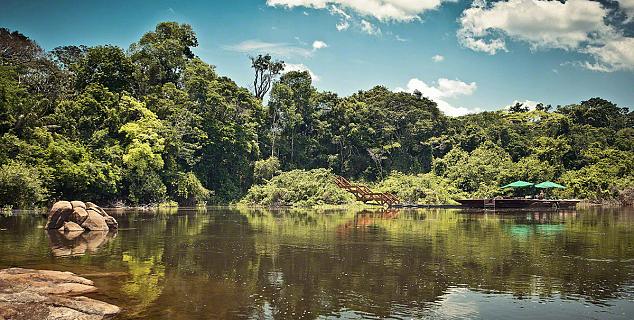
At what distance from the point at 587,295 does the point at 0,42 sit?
54.2 metres

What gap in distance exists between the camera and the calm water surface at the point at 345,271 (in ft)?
32.2

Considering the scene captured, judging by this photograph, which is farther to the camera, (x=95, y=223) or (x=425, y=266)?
(x=95, y=223)

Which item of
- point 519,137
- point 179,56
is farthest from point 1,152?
point 519,137

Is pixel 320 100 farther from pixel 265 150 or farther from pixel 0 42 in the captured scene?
pixel 0 42

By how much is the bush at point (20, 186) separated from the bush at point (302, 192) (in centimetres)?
2389

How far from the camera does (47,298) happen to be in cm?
948

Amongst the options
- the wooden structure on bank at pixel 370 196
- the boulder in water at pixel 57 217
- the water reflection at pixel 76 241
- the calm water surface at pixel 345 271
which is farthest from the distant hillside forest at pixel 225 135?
the calm water surface at pixel 345 271

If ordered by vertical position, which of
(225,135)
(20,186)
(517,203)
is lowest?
(517,203)

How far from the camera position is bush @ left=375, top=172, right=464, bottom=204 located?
5350 cm

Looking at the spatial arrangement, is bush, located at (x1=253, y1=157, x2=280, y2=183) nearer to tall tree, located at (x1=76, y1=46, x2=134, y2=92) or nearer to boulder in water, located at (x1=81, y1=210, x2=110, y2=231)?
tall tree, located at (x1=76, y1=46, x2=134, y2=92)

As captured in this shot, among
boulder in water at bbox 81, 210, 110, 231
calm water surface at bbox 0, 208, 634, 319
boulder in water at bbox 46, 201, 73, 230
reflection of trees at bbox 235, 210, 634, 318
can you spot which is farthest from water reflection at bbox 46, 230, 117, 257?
reflection of trees at bbox 235, 210, 634, 318

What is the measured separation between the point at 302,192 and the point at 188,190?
11785 millimetres

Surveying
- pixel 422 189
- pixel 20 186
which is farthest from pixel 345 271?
pixel 422 189

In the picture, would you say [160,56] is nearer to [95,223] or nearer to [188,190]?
[188,190]
